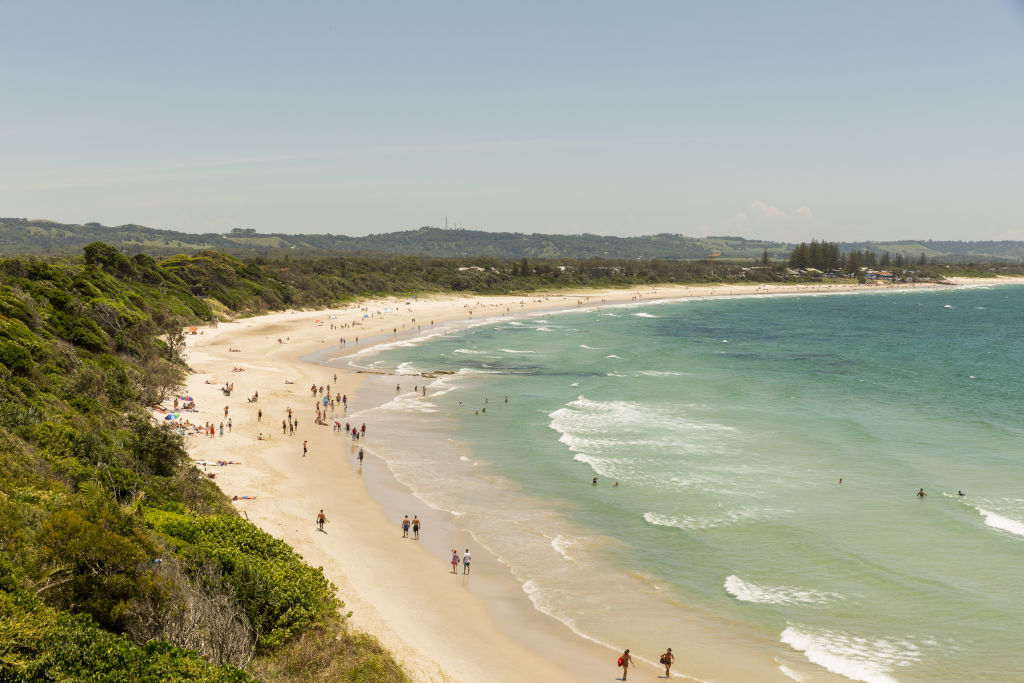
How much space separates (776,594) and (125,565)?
17981 millimetres

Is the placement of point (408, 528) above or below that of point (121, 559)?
below

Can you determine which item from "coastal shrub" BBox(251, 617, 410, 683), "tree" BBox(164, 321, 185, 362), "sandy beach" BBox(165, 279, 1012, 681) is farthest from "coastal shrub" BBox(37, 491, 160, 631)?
"tree" BBox(164, 321, 185, 362)

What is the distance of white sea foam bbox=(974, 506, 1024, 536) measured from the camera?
27144 mm

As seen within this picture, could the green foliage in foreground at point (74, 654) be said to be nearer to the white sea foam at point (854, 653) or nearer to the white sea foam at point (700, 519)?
the white sea foam at point (854, 653)

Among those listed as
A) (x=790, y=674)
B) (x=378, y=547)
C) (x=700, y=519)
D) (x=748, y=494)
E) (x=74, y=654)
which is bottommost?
(x=790, y=674)

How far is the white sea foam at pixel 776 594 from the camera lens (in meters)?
22.0

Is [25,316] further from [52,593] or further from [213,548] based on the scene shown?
[52,593]

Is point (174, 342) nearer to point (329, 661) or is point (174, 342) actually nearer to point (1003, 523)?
point (329, 661)

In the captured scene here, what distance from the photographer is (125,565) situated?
14148mm

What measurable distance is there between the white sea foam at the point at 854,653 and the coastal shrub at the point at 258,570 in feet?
40.9

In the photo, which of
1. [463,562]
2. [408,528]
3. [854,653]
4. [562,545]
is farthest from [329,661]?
[854,653]

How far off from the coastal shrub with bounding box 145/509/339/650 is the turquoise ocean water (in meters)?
7.57

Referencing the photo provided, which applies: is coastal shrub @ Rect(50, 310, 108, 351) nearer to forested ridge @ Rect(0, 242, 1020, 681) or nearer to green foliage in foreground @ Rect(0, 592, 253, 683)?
forested ridge @ Rect(0, 242, 1020, 681)

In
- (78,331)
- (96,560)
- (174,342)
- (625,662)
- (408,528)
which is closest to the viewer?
(96,560)
